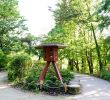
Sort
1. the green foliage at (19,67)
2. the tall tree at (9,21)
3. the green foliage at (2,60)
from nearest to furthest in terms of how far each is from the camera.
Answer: the green foliage at (19,67) → the green foliage at (2,60) → the tall tree at (9,21)

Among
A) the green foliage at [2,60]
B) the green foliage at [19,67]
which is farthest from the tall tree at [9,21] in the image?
the green foliage at [19,67]

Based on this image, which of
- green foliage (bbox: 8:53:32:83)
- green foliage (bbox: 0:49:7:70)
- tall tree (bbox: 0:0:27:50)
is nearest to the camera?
green foliage (bbox: 8:53:32:83)

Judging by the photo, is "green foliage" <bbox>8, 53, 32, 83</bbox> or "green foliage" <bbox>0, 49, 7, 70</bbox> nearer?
"green foliage" <bbox>8, 53, 32, 83</bbox>

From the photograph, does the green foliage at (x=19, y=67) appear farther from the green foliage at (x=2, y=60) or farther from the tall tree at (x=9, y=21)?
the tall tree at (x=9, y=21)

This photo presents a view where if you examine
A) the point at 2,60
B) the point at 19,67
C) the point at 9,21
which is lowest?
the point at 19,67

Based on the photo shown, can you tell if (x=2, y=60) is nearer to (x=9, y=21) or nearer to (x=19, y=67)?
(x=9, y=21)

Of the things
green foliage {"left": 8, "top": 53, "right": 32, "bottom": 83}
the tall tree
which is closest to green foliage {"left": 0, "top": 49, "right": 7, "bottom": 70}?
the tall tree

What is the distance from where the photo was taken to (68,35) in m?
27.6

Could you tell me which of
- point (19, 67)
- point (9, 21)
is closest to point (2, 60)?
point (9, 21)

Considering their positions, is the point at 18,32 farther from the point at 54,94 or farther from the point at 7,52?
the point at 54,94

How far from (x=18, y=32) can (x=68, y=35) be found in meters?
6.69

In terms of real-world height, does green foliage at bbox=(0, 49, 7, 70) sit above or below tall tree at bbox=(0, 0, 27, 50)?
below

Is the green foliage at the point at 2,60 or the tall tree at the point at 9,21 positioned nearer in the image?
the green foliage at the point at 2,60

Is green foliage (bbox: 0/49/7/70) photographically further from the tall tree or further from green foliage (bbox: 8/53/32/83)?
green foliage (bbox: 8/53/32/83)
